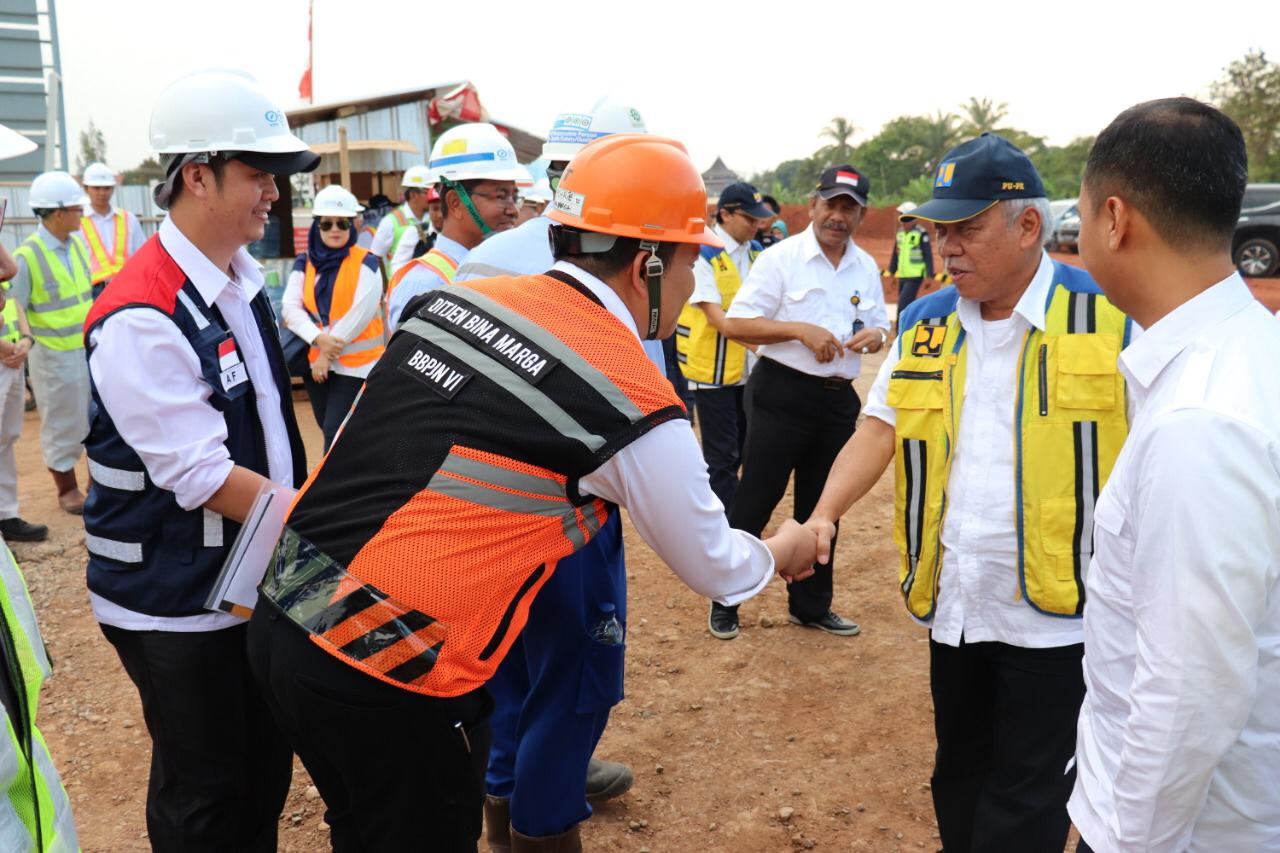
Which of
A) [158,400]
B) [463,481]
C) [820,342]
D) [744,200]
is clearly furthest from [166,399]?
[744,200]

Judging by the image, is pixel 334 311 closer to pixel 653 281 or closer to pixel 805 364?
pixel 805 364

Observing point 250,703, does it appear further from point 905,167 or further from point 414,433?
point 905,167

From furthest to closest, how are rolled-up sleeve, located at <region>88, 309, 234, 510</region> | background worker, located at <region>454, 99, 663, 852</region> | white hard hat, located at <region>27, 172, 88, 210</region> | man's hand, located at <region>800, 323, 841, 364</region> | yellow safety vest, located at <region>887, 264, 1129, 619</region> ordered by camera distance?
white hard hat, located at <region>27, 172, 88, 210</region> < man's hand, located at <region>800, 323, 841, 364</region> < background worker, located at <region>454, 99, 663, 852</region> < yellow safety vest, located at <region>887, 264, 1129, 619</region> < rolled-up sleeve, located at <region>88, 309, 234, 510</region>

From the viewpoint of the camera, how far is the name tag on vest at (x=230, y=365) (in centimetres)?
232

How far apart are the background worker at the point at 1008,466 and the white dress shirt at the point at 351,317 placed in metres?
4.19

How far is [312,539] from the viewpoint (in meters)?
1.97

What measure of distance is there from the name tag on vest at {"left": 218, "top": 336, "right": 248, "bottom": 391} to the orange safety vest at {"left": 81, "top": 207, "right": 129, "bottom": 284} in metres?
6.89

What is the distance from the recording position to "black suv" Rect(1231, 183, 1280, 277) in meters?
19.4

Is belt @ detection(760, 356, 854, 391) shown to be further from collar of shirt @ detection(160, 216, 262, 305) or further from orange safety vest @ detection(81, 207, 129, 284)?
orange safety vest @ detection(81, 207, 129, 284)

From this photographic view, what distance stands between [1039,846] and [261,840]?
207 centimetres

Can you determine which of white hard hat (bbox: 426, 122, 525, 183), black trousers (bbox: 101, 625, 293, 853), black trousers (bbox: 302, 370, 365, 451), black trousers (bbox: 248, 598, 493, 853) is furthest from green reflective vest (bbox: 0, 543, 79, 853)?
black trousers (bbox: 302, 370, 365, 451)

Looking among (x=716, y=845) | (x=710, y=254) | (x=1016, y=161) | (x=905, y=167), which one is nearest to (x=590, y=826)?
(x=716, y=845)

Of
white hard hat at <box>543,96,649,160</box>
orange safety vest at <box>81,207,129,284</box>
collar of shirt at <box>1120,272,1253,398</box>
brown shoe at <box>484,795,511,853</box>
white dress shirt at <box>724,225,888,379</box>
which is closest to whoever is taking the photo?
collar of shirt at <box>1120,272,1253,398</box>

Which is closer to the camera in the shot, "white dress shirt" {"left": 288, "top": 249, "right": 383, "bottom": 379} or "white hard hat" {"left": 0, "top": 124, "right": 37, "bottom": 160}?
"white hard hat" {"left": 0, "top": 124, "right": 37, "bottom": 160}
